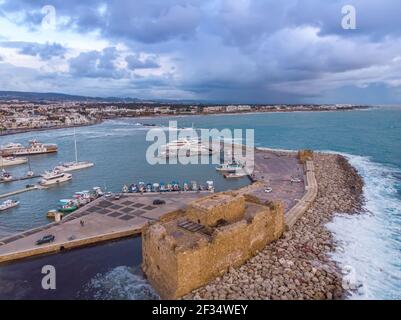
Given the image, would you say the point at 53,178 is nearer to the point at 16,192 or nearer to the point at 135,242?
the point at 16,192

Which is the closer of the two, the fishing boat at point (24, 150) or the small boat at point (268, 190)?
the small boat at point (268, 190)

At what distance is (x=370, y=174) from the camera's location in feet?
151

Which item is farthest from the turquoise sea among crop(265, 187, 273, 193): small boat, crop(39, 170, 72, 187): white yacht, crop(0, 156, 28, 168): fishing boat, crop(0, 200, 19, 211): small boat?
crop(265, 187, 273, 193): small boat

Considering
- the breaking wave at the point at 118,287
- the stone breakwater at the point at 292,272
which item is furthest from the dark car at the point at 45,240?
the stone breakwater at the point at 292,272

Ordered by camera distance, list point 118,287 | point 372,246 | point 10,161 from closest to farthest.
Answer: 1. point 118,287
2. point 372,246
3. point 10,161

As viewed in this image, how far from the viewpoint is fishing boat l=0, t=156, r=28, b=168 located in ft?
196

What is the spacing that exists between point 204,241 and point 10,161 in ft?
182


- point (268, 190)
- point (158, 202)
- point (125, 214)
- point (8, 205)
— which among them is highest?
point (268, 190)

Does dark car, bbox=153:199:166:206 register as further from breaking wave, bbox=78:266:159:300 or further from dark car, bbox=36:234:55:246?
breaking wave, bbox=78:266:159:300

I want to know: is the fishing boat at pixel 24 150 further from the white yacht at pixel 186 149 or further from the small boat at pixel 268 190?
the small boat at pixel 268 190

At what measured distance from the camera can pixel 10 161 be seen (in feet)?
198

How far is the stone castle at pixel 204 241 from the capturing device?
640 inches

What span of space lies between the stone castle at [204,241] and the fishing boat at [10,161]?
5074 centimetres

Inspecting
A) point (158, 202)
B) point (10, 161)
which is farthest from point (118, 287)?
point (10, 161)
